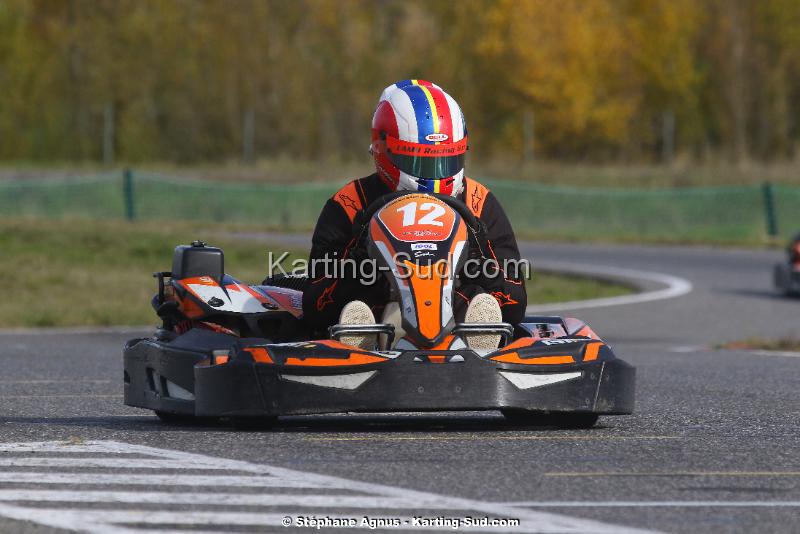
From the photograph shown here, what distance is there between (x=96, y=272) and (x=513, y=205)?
14.9 meters

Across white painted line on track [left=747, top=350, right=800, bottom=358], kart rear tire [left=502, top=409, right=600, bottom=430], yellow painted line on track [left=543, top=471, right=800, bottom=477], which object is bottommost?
white painted line on track [left=747, top=350, right=800, bottom=358]

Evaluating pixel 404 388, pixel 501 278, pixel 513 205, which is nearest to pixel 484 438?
pixel 404 388

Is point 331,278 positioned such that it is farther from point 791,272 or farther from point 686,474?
point 791,272

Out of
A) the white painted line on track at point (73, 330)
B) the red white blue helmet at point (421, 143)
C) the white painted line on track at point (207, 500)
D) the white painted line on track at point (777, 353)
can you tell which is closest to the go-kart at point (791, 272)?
the white painted line on track at point (777, 353)

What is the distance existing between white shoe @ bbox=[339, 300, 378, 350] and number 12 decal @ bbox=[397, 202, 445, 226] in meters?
0.45

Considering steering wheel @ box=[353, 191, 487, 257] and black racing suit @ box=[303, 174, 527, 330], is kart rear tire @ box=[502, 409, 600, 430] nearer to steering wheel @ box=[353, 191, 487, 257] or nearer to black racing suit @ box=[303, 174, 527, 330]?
black racing suit @ box=[303, 174, 527, 330]

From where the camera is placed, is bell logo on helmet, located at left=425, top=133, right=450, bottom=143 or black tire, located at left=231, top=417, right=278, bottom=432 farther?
bell logo on helmet, located at left=425, top=133, right=450, bottom=143

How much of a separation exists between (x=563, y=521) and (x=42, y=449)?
256 cm

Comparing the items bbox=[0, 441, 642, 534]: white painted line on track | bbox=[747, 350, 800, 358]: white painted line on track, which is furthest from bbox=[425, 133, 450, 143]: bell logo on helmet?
bbox=[747, 350, 800, 358]: white painted line on track

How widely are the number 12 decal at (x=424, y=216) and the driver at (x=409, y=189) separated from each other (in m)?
0.32

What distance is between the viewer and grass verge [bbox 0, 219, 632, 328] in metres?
18.0

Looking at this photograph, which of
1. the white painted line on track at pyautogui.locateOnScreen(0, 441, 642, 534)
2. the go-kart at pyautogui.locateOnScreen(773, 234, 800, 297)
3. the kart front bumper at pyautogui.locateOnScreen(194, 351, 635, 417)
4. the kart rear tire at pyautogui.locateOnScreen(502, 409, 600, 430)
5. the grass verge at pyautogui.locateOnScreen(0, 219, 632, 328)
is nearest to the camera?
the white painted line on track at pyautogui.locateOnScreen(0, 441, 642, 534)

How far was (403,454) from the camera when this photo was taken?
675 cm

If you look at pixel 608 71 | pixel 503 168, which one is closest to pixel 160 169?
pixel 503 168
